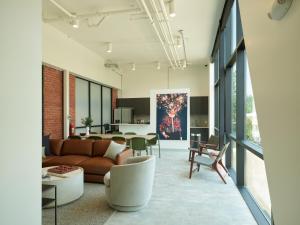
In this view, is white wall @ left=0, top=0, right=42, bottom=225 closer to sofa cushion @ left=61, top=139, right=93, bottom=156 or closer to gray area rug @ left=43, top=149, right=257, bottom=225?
gray area rug @ left=43, top=149, right=257, bottom=225

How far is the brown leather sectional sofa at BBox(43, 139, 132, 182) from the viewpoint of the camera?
15.1 ft

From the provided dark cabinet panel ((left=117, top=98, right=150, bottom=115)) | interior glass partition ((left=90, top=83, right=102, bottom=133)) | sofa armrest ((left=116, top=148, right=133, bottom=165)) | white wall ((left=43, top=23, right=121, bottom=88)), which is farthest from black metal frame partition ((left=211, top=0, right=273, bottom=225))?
interior glass partition ((left=90, top=83, right=102, bottom=133))

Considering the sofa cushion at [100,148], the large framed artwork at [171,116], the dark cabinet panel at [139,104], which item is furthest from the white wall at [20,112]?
the dark cabinet panel at [139,104]

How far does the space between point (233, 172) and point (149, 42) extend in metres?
4.73

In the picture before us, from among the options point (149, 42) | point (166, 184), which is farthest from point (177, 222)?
point (149, 42)

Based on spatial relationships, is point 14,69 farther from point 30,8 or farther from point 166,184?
point 166,184

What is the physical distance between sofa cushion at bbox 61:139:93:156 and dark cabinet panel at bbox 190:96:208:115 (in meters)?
6.02

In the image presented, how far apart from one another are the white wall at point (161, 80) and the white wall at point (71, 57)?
153 centimetres

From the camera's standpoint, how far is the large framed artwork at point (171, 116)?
8.11 meters

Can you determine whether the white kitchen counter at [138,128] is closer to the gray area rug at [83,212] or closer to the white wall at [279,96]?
the gray area rug at [83,212]

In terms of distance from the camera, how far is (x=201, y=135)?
32.7 ft

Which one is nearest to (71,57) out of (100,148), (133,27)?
(133,27)

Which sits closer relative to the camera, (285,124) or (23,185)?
(285,124)

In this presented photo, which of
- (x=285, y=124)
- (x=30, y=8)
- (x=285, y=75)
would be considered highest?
(x=30, y=8)
